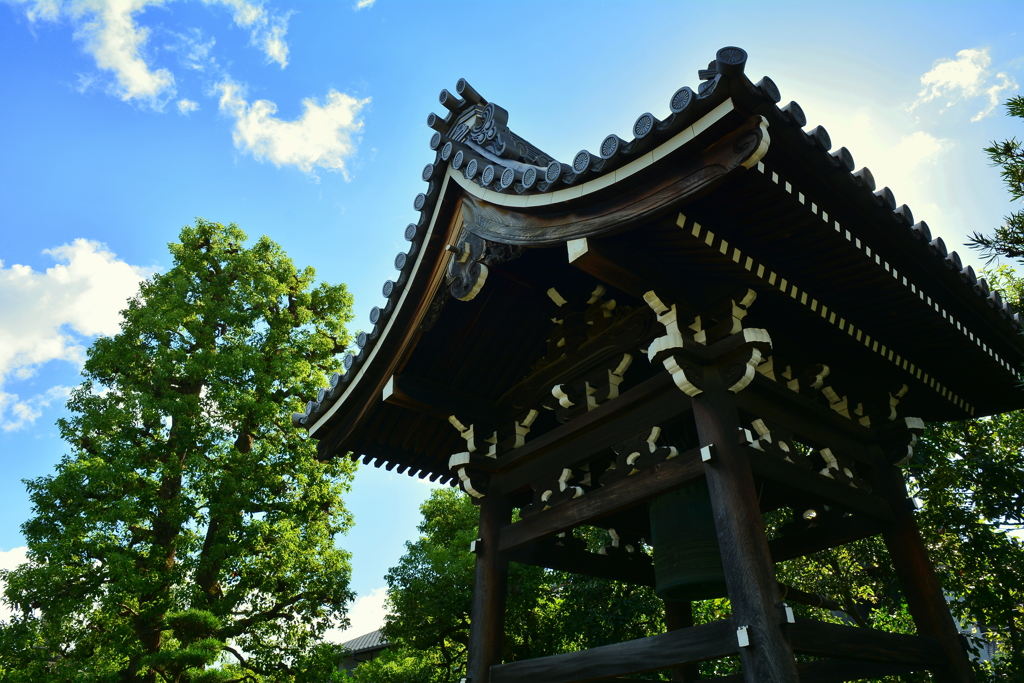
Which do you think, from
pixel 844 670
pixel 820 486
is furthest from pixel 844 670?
pixel 820 486

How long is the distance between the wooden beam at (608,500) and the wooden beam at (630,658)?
796 millimetres

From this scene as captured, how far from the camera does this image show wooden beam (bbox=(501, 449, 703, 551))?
395 cm

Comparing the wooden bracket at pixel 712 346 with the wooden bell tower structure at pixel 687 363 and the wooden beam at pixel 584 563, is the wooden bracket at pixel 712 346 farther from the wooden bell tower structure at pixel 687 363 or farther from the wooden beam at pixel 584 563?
the wooden beam at pixel 584 563

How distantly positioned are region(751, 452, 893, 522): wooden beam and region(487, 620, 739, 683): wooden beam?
102 cm

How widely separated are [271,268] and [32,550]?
6097 mm

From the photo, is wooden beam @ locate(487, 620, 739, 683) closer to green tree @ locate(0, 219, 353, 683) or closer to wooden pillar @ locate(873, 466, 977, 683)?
wooden pillar @ locate(873, 466, 977, 683)

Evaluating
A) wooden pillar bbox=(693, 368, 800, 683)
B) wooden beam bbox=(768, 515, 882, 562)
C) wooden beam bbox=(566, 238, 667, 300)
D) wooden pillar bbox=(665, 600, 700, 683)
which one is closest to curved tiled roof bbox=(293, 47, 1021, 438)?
wooden beam bbox=(566, 238, 667, 300)

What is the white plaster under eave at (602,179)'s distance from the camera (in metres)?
3.13

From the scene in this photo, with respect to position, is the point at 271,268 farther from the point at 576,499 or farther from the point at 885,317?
the point at 885,317

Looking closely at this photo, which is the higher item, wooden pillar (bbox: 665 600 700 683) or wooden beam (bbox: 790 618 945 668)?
wooden pillar (bbox: 665 600 700 683)

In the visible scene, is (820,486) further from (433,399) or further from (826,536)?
(433,399)

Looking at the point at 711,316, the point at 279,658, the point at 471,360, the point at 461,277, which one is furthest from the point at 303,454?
the point at 711,316

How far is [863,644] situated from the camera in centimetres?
387

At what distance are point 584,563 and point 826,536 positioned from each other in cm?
193
